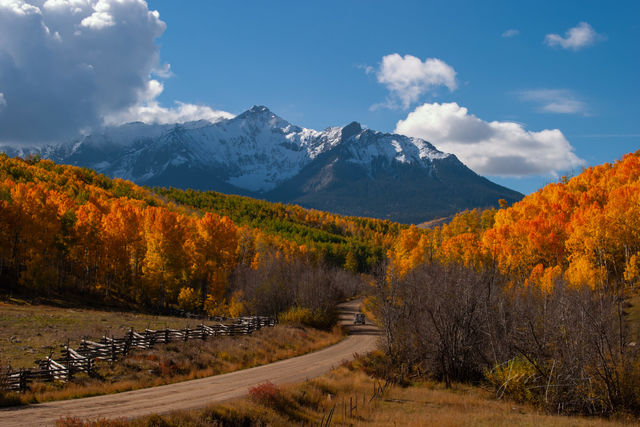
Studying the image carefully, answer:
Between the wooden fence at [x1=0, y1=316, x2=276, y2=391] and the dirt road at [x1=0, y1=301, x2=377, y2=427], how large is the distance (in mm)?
2497

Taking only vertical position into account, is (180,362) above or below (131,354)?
below

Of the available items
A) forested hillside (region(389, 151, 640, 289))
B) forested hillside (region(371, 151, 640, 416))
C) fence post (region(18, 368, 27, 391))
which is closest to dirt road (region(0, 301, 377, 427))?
fence post (region(18, 368, 27, 391))

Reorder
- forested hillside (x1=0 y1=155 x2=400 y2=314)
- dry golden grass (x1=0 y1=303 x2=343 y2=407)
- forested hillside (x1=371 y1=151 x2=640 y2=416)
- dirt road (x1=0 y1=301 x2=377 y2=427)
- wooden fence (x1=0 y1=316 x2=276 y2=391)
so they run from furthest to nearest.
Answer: forested hillside (x1=0 y1=155 x2=400 y2=314) → dry golden grass (x1=0 y1=303 x2=343 y2=407) → forested hillside (x1=371 y1=151 x2=640 y2=416) → wooden fence (x1=0 y1=316 x2=276 y2=391) → dirt road (x1=0 y1=301 x2=377 y2=427)

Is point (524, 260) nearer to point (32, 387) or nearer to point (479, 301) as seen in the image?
point (479, 301)

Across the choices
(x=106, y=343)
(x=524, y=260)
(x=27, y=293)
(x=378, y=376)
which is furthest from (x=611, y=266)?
(x=27, y=293)

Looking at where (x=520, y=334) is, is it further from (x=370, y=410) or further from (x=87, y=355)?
(x=87, y=355)

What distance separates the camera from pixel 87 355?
2498 cm

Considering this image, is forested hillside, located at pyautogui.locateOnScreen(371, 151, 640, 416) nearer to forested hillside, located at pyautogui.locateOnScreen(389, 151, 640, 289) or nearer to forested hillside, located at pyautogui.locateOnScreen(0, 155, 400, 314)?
forested hillside, located at pyautogui.locateOnScreen(389, 151, 640, 289)

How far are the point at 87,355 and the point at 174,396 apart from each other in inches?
280

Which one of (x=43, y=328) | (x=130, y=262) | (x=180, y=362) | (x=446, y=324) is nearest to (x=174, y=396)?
(x=180, y=362)

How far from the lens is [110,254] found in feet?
214

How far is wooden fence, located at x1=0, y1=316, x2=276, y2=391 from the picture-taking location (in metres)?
20.4

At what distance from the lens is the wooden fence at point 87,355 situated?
20375 millimetres

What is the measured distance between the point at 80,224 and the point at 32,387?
48415mm
